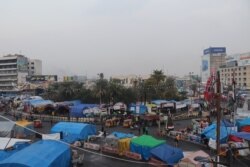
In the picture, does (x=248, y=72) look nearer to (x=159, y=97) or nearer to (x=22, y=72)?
(x=159, y=97)

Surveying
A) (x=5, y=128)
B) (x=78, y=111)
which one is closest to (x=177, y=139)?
(x=5, y=128)

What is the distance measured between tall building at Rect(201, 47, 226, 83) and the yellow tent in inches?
5895

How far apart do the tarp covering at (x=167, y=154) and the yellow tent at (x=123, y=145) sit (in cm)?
296

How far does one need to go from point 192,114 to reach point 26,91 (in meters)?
79.2

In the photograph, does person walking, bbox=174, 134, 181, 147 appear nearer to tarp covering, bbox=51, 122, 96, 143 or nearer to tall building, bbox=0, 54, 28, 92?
tarp covering, bbox=51, 122, 96, 143

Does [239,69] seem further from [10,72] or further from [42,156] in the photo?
[42,156]

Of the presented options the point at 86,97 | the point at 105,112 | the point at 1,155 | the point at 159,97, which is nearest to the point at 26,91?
the point at 86,97

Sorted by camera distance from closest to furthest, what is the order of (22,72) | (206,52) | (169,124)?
(169,124) < (22,72) < (206,52)

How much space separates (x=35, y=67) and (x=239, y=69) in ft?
320

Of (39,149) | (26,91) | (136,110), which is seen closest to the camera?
(39,149)

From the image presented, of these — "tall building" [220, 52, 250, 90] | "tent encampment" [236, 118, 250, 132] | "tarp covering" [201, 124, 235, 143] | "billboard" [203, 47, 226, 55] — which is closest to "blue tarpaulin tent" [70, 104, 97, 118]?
"tarp covering" [201, 124, 235, 143]

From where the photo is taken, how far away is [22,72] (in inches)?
5325

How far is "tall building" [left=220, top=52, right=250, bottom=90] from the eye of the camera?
142625mm

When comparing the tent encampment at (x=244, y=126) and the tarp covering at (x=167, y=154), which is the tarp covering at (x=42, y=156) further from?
the tent encampment at (x=244, y=126)
